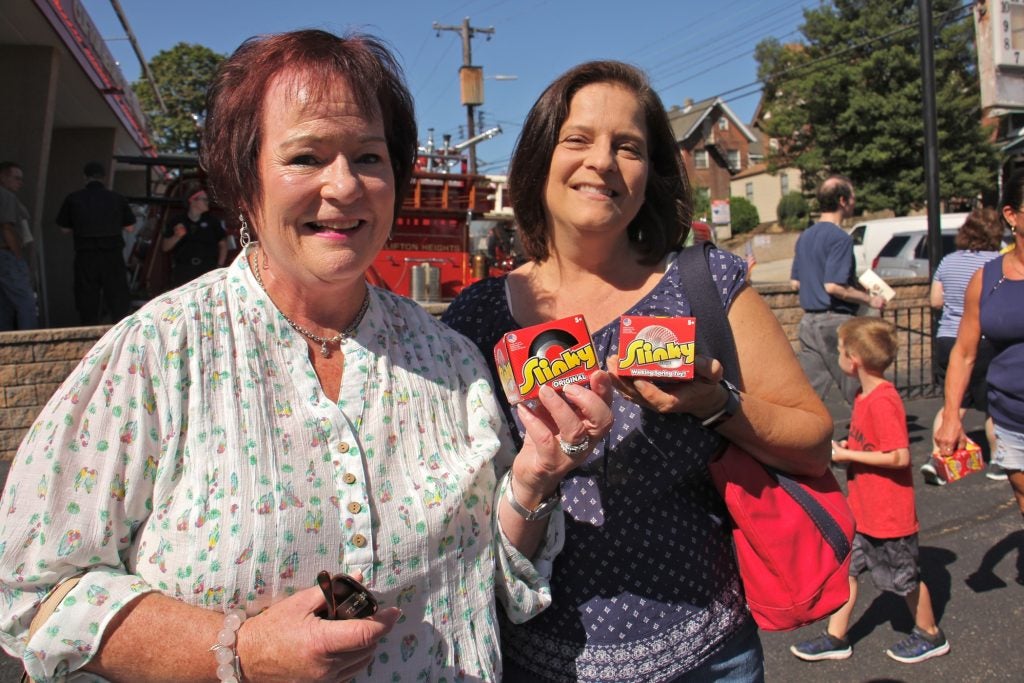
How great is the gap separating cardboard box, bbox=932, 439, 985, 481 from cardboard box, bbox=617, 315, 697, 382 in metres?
2.66

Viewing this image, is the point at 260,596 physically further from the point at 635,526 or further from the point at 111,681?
the point at 635,526

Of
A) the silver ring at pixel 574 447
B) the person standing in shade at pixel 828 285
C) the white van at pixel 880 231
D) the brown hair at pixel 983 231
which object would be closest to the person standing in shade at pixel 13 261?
the person standing in shade at pixel 828 285

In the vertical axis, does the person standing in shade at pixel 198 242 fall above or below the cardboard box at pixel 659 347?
above

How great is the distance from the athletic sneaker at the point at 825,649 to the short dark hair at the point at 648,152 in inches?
97.4

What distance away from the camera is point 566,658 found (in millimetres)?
1784

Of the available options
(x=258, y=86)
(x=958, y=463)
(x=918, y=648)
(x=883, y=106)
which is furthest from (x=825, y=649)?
(x=883, y=106)

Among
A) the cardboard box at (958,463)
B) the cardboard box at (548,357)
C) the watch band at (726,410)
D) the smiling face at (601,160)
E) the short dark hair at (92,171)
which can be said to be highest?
the short dark hair at (92,171)

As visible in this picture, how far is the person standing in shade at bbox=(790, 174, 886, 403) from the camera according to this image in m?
6.51

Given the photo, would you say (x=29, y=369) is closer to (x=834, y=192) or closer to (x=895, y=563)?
(x=895, y=563)

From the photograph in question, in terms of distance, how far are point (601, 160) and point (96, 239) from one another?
8.94 meters

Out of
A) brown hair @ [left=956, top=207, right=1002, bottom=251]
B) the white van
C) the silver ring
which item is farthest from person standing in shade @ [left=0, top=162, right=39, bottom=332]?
the white van

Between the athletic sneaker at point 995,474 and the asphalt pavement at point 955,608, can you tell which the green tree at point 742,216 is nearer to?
the athletic sneaker at point 995,474

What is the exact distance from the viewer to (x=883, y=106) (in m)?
32.3

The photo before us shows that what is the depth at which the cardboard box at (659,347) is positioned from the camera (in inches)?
62.8
